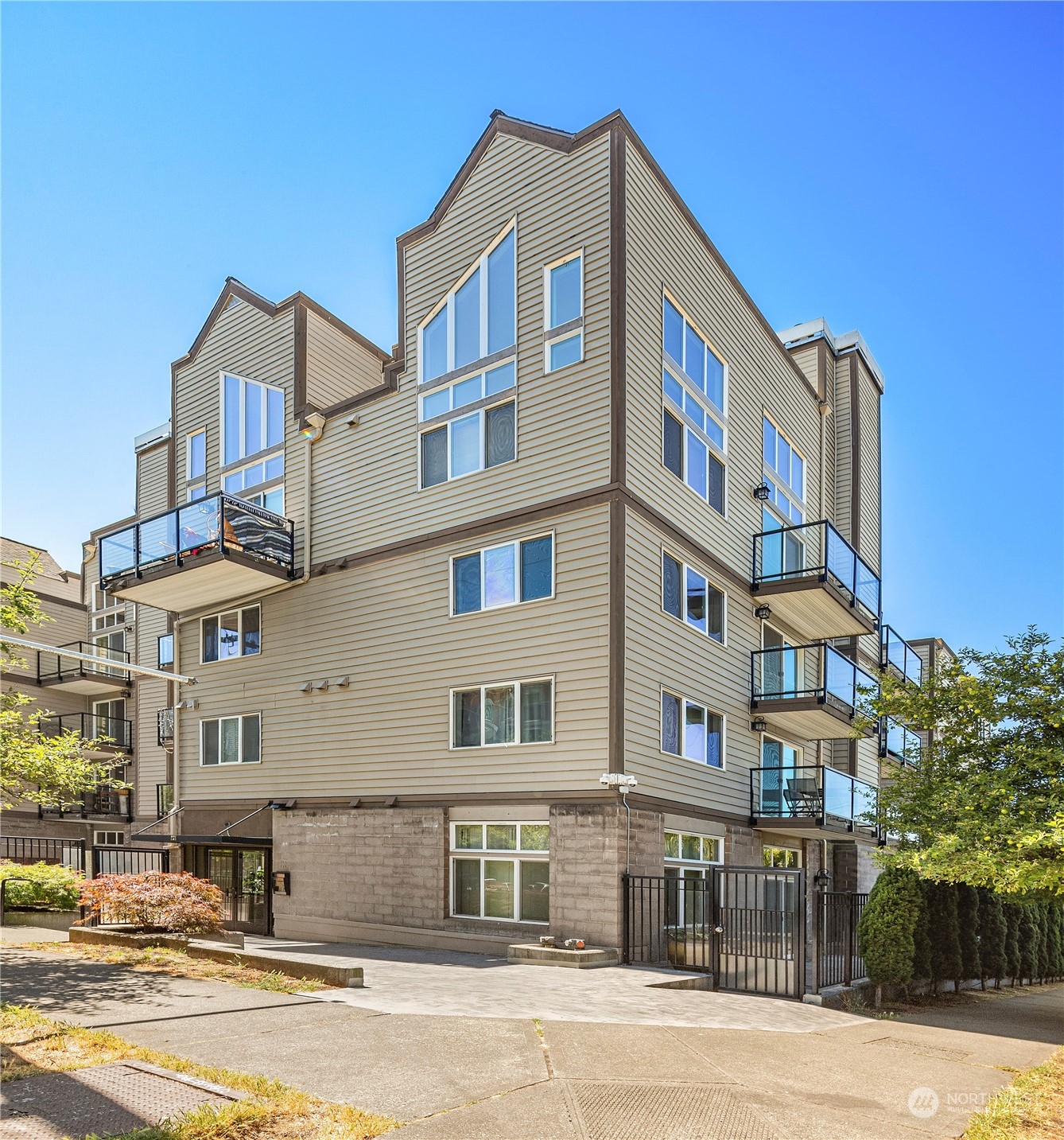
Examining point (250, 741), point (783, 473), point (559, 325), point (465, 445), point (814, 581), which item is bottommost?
point (250, 741)

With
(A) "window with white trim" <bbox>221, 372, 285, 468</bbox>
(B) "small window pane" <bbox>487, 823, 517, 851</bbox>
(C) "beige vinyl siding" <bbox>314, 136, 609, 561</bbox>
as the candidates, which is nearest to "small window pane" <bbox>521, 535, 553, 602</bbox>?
(C) "beige vinyl siding" <bbox>314, 136, 609, 561</bbox>

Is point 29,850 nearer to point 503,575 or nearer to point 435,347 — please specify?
point 503,575

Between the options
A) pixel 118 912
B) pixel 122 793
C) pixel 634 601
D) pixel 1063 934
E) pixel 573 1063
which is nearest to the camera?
pixel 573 1063

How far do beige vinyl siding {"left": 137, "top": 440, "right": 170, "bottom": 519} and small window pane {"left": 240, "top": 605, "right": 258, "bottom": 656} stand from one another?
35.9ft

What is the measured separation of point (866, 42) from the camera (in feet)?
42.0

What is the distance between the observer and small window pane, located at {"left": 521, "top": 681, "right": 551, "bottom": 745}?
16016 millimetres

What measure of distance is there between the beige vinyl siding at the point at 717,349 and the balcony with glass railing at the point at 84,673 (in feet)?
79.0

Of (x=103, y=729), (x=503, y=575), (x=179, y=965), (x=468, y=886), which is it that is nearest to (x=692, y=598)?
(x=503, y=575)

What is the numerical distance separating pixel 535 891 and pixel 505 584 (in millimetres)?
5062

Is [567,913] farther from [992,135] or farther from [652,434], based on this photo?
[992,135]

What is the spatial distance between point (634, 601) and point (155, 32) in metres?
10.0

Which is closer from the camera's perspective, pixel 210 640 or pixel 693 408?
pixel 693 408

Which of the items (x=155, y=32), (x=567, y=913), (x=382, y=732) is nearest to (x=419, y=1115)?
(x=567, y=913)

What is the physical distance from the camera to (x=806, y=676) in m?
21.6
